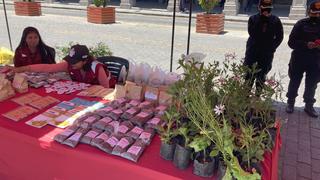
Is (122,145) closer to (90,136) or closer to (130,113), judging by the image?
(90,136)

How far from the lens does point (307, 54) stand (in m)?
3.89

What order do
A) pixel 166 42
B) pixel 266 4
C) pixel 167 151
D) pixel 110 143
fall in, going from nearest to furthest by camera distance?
1. pixel 167 151
2. pixel 110 143
3. pixel 266 4
4. pixel 166 42

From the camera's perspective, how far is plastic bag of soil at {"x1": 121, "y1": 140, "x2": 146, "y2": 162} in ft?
5.40

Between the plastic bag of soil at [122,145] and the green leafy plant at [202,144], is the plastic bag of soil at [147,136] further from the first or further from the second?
the green leafy plant at [202,144]

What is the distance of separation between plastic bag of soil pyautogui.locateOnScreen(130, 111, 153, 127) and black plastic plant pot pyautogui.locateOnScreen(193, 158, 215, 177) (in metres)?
0.53

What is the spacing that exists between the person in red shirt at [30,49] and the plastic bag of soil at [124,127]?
2.22m

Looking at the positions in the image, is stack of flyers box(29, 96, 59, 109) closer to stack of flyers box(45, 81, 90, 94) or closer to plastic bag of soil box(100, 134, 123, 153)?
stack of flyers box(45, 81, 90, 94)

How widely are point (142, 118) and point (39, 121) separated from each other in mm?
683

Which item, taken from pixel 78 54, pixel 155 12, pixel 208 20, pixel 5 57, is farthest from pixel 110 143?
pixel 155 12

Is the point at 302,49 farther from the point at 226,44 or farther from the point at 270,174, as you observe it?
the point at 226,44

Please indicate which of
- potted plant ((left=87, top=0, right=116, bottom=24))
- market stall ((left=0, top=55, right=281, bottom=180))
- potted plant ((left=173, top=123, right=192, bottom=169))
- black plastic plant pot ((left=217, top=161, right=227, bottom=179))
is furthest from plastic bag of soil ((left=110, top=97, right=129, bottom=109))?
potted plant ((left=87, top=0, right=116, bottom=24))

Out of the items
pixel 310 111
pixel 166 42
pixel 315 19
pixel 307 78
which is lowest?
pixel 310 111

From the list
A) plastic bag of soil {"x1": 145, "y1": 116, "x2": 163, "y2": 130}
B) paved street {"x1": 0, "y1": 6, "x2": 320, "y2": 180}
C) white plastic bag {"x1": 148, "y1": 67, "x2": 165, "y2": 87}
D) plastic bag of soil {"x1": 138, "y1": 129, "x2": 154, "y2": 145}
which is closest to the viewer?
plastic bag of soil {"x1": 138, "y1": 129, "x2": 154, "y2": 145}

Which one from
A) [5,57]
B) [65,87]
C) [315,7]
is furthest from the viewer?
[5,57]
